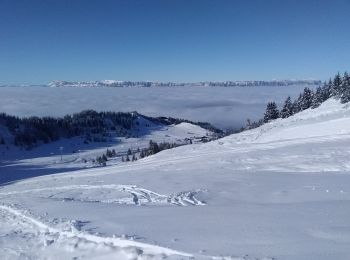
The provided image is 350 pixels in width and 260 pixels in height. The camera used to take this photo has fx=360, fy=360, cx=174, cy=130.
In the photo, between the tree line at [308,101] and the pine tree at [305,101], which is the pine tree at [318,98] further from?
the pine tree at [305,101]

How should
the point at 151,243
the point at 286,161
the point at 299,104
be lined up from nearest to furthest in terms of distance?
the point at 151,243, the point at 286,161, the point at 299,104

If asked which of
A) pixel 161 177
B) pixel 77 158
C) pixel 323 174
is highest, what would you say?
pixel 323 174

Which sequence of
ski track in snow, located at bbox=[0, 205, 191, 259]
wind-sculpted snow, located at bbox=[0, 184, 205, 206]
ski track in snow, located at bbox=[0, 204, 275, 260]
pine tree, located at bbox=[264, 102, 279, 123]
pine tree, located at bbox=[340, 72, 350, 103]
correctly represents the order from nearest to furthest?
ski track in snow, located at bbox=[0, 204, 275, 260] < ski track in snow, located at bbox=[0, 205, 191, 259] < wind-sculpted snow, located at bbox=[0, 184, 205, 206] < pine tree, located at bbox=[340, 72, 350, 103] < pine tree, located at bbox=[264, 102, 279, 123]

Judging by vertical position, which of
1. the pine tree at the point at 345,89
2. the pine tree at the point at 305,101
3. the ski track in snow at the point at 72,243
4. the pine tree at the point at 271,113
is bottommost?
the pine tree at the point at 271,113

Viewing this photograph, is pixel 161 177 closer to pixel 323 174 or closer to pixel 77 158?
pixel 323 174

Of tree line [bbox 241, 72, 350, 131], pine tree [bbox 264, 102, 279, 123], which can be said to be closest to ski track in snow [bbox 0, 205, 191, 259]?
tree line [bbox 241, 72, 350, 131]

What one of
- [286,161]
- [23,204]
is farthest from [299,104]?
[23,204]

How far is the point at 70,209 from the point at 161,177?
9.89 meters

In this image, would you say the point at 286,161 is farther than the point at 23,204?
Yes

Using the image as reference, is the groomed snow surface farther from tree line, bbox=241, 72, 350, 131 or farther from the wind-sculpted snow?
tree line, bbox=241, 72, 350, 131

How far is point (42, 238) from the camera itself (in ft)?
35.7

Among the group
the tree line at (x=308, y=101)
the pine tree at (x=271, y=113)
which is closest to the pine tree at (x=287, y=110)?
the tree line at (x=308, y=101)

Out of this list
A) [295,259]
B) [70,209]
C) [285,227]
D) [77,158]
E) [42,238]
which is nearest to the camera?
[295,259]

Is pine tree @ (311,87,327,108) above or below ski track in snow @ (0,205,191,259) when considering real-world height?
above
